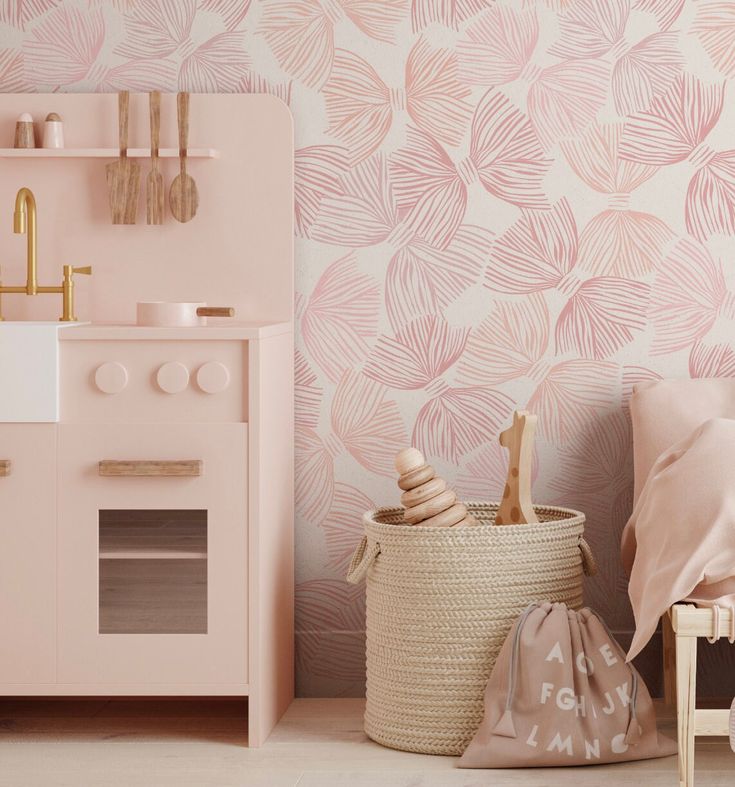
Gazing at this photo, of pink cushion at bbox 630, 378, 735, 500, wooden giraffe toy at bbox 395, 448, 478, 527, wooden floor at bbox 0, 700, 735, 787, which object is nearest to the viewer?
wooden floor at bbox 0, 700, 735, 787

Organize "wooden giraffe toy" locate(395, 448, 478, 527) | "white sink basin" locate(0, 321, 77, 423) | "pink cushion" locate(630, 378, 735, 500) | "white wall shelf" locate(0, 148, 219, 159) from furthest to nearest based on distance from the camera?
"white wall shelf" locate(0, 148, 219, 159), "pink cushion" locate(630, 378, 735, 500), "wooden giraffe toy" locate(395, 448, 478, 527), "white sink basin" locate(0, 321, 77, 423)

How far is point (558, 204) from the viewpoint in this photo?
2707 millimetres

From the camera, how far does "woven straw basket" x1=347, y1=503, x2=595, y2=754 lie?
2.28 m

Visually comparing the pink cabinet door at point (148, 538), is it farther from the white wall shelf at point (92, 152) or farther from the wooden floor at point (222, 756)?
the white wall shelf at point (92, 152)

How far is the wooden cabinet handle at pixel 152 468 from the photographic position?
2268 millimetres

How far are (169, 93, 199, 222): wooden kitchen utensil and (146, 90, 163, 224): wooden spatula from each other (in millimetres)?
32

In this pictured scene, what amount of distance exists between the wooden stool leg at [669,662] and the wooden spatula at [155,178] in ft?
4.88

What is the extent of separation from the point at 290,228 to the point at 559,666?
1.19 metres

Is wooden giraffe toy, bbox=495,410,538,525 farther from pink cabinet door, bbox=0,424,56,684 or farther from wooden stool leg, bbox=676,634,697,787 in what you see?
pink cabinet door, bbox=0,424,56,684

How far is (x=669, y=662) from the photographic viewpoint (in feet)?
8.46

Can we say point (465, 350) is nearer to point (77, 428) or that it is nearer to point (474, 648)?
point (474, 648)

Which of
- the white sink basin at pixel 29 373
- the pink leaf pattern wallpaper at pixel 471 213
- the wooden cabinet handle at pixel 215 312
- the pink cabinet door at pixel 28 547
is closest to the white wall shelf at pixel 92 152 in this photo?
the pink leaf pattern wallpaper at pixel 471 213

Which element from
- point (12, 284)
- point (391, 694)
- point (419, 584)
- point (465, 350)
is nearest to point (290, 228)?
point (465, 350)

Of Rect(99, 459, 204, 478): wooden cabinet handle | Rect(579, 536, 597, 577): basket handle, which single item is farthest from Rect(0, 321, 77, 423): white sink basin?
Rect(579, 536, 597, 577): basket handle
